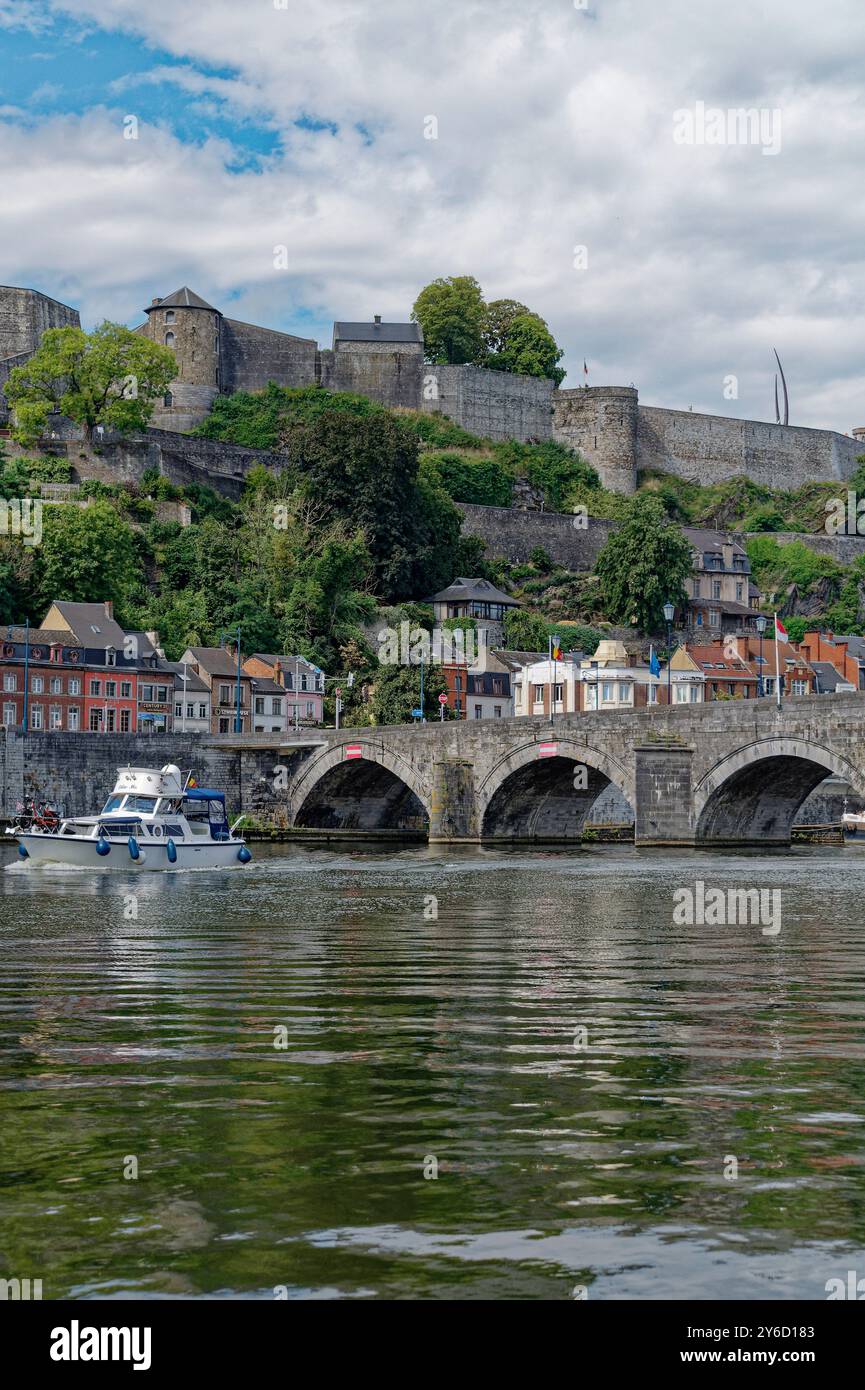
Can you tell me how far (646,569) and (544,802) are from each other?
34458 millimetres

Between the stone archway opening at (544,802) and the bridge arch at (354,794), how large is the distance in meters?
4.41

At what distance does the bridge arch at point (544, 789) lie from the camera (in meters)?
45.1

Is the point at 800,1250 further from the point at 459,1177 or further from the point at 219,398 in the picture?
the point at 219,398

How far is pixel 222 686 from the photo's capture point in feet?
229

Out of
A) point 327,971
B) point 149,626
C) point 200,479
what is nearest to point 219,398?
point 200,479

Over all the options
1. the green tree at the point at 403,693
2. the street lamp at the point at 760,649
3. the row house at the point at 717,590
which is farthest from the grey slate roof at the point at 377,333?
the green tree at the point at 403,693

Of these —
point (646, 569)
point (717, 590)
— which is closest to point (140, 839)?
point (646, 569)

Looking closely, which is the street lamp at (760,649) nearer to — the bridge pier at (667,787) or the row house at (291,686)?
the row house at (291,686)

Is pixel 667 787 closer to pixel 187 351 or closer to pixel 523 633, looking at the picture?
pixel 523 633

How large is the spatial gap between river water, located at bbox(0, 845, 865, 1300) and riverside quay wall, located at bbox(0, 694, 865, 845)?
65.8 ft

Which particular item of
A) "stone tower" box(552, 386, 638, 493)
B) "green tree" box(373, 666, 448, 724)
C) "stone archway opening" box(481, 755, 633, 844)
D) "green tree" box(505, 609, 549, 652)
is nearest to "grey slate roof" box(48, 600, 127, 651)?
"green tree" box(373, 666, 448, 724)

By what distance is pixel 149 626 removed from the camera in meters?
72.1

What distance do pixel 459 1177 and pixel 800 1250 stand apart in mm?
1755

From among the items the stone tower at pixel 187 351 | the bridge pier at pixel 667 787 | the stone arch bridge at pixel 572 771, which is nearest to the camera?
the stone arch bridge at pixel 572 771
